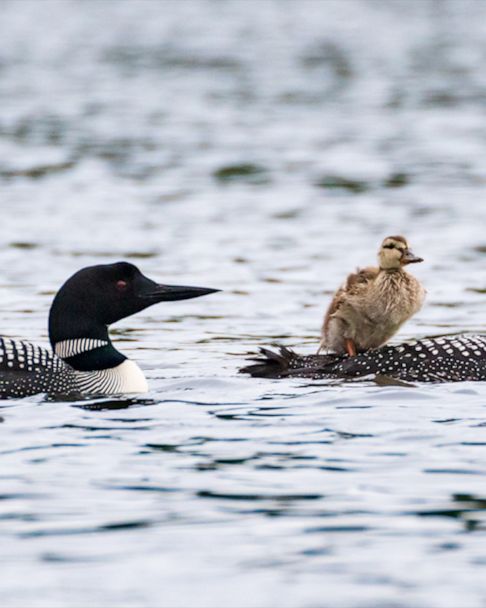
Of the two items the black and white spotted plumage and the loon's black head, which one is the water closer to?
the black and white spotted plumage

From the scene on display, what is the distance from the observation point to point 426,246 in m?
13.2

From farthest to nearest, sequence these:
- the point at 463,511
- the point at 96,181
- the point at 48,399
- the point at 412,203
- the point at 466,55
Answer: the point at 466,55, the point at 96,181, the point at 412,203, the point at 48,399, the point at 463,511

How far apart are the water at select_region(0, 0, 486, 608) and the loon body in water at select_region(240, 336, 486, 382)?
8.7 inches

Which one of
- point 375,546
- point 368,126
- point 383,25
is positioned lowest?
point 375,546

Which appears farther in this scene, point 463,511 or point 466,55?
point 466,55

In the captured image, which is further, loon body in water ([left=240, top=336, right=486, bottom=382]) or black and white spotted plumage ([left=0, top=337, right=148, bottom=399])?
loon body in water ([left=240, top=336, right=486, bottom=382])

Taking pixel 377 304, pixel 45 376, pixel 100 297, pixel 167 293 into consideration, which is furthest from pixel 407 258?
pixel 45 376

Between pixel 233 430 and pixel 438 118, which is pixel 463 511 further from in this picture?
pixel 438 118

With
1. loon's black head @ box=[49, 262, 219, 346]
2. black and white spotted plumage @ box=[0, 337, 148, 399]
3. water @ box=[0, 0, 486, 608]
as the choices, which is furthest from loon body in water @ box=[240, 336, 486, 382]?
black and white spotted plumage @ box=[0, 337, 148, 399]

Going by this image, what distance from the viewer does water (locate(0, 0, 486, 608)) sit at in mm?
4988

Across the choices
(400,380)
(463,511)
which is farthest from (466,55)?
(463,511)

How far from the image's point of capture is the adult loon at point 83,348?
7379 mm

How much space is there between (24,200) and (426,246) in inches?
177

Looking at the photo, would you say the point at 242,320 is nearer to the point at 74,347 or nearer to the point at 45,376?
the point at 74,347
